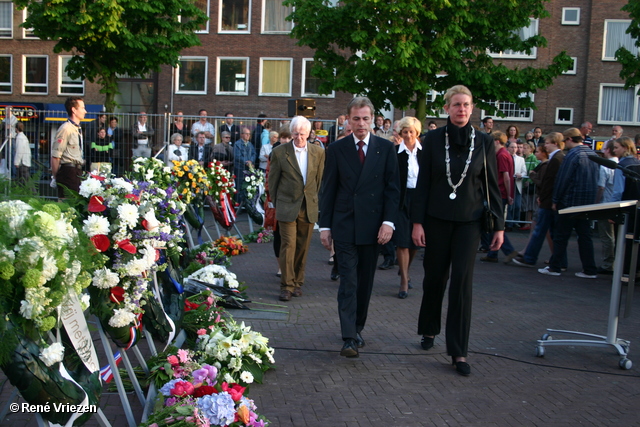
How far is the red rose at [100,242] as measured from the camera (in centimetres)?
393

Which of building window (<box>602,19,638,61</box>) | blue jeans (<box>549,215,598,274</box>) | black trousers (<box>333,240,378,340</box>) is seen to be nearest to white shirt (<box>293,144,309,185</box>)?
black trousers (<box>333,240,378,340</box>)

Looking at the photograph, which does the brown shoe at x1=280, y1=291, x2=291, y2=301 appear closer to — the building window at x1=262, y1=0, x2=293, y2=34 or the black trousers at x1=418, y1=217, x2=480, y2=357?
the black trousers at x1=418, y1=217, x2=480, y2=357

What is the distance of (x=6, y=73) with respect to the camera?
40.8 metres

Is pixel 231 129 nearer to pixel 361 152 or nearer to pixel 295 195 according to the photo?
pixel 295 195

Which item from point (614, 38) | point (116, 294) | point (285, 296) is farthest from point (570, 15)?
point (116, 294)

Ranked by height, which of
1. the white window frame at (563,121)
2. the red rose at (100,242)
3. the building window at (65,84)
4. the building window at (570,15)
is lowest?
the red rose at (100,242)

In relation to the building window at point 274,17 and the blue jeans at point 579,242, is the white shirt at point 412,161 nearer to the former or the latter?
the blue jeans at point 579,242

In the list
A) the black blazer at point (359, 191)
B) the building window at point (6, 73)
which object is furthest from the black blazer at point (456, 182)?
the building window at point (6, 73)

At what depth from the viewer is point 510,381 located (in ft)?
18.3

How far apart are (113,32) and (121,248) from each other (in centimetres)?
2242

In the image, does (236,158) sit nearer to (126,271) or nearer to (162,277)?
(162,277)

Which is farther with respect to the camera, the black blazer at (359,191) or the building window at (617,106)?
the building window at (617,106)

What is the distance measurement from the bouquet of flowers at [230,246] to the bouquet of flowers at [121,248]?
22.4ft

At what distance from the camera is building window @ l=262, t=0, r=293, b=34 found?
3647cm
